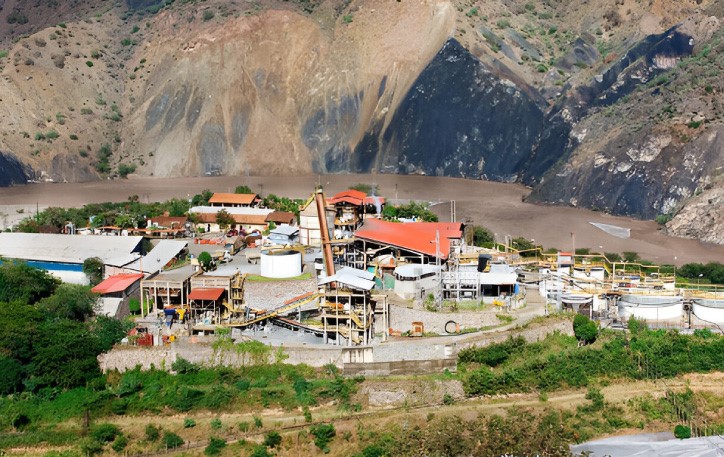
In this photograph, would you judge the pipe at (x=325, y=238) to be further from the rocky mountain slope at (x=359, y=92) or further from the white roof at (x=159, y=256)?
the rocky mountain slope at (x=359, y=92)

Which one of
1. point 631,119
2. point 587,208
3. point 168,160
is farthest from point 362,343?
point 168,160

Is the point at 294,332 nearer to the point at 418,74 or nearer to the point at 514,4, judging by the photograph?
the point at 418,74

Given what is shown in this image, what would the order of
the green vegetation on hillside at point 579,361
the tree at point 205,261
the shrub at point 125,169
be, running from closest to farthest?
the green vegetation on hillside at point 579,361 → the tree at point 205,261 → the shrub at point 125,169

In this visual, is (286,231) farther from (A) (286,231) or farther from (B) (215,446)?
(B) (215,446)

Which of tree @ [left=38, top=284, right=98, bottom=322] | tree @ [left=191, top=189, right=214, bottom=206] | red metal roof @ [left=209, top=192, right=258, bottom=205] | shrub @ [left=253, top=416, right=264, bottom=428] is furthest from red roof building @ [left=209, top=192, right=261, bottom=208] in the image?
shrub @ [left=253, top=416, right=264, bottom=428]

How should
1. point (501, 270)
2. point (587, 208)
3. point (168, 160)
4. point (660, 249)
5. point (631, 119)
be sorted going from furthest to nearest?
point (168, 160), point (631, 119), point (587, 208), point (660, 249), point (501, 270)

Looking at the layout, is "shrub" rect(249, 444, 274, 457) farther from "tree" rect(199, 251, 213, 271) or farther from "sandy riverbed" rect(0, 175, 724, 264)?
"sandy riverbed" rect(0, 175, 724, 264)

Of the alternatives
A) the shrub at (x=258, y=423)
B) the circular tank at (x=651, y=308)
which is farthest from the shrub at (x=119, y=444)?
the circular tank at (x=651, y=308)
